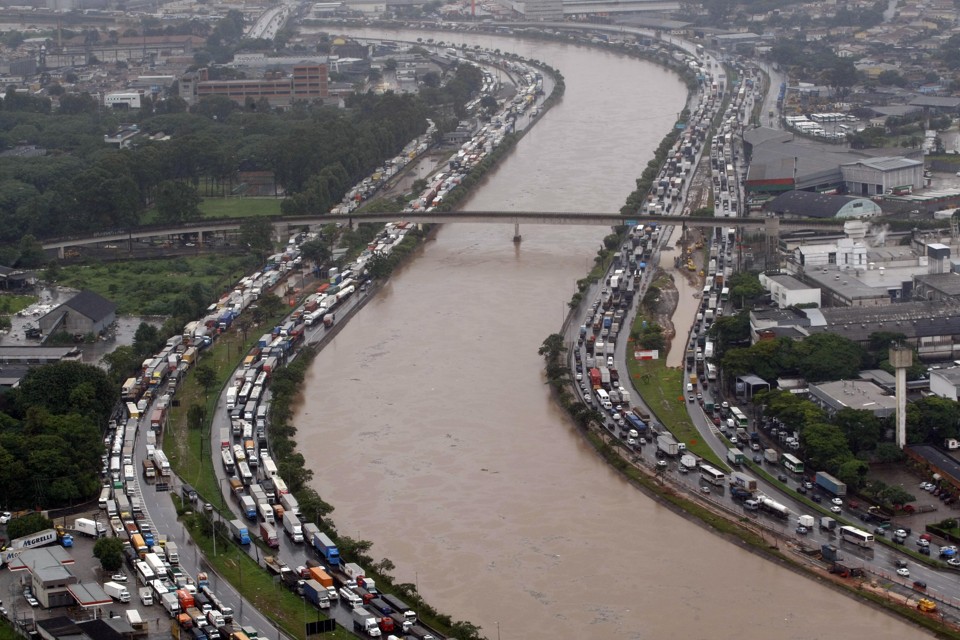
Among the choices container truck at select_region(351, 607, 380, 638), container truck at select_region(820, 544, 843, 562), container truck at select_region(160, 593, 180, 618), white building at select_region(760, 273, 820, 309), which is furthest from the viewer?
white building at select_region(760, 273, 820, 309)

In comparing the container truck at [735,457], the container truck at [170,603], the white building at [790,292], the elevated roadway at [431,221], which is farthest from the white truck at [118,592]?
the elevated roadway at [431,221]

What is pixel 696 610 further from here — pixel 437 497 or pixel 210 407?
pixel 210 407

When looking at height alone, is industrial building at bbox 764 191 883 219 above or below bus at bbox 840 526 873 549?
below

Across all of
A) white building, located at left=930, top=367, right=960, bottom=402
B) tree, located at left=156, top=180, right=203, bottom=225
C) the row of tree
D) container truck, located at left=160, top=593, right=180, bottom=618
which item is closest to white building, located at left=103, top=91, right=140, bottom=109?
tree, located at left=156, top=180, right=203, bottom=225

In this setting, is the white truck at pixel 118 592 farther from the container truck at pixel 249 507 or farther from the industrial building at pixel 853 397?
the industrial building at pixel 853 397

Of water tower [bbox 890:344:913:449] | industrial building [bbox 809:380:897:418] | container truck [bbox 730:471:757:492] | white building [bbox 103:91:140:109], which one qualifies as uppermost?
water tower [bbox 890:344:913:449]

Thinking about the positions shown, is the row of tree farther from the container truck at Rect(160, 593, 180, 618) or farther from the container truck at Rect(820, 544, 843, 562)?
the container truck at Rect(820, 544, 843, 562)
